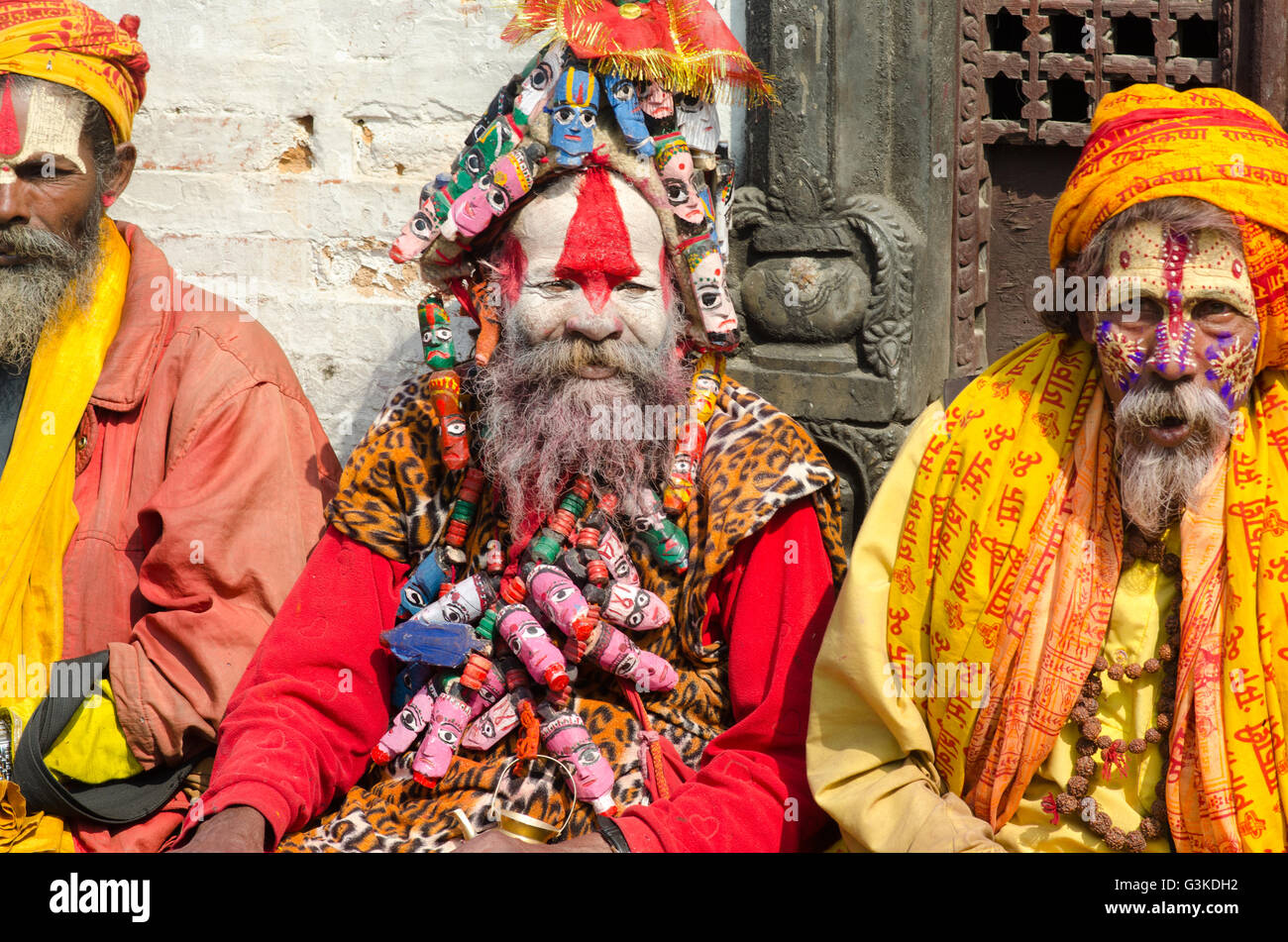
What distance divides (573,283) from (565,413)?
0.32 metres

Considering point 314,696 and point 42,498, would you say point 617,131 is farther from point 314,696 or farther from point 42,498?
point 42,498

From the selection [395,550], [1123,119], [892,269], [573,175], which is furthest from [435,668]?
[1123,119]

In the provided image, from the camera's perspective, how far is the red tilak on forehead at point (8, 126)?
3650mm

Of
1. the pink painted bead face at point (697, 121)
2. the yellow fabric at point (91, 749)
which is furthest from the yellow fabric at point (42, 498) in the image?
the pink painted bead face at point (697, 121)

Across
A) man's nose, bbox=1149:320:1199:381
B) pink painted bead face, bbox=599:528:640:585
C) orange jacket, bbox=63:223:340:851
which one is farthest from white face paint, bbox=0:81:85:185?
man's nose, bbox=1149:320:1199:381

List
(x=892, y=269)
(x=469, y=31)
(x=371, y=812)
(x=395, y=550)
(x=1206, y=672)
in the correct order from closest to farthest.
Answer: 1. (x=1206, y=672)
2. (x=371, y=812)
3. (x=395, y=550)
4. (x=892, y=269)
5. (x=469, y=31)

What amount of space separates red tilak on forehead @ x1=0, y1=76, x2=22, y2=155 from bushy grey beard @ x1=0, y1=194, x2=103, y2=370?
21 centimetres

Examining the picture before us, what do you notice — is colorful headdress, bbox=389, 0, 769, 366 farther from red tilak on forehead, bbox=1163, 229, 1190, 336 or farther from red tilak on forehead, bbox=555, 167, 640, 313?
red tilak on forehead, bbox=1163, 229, 1190, 336

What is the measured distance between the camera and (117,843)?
11.0 ft

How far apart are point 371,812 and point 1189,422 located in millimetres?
2056

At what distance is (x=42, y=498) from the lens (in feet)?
11.6

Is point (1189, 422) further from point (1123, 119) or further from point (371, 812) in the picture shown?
point (371, 812)

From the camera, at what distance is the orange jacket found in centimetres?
338

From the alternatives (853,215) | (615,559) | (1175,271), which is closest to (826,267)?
(853,215)
